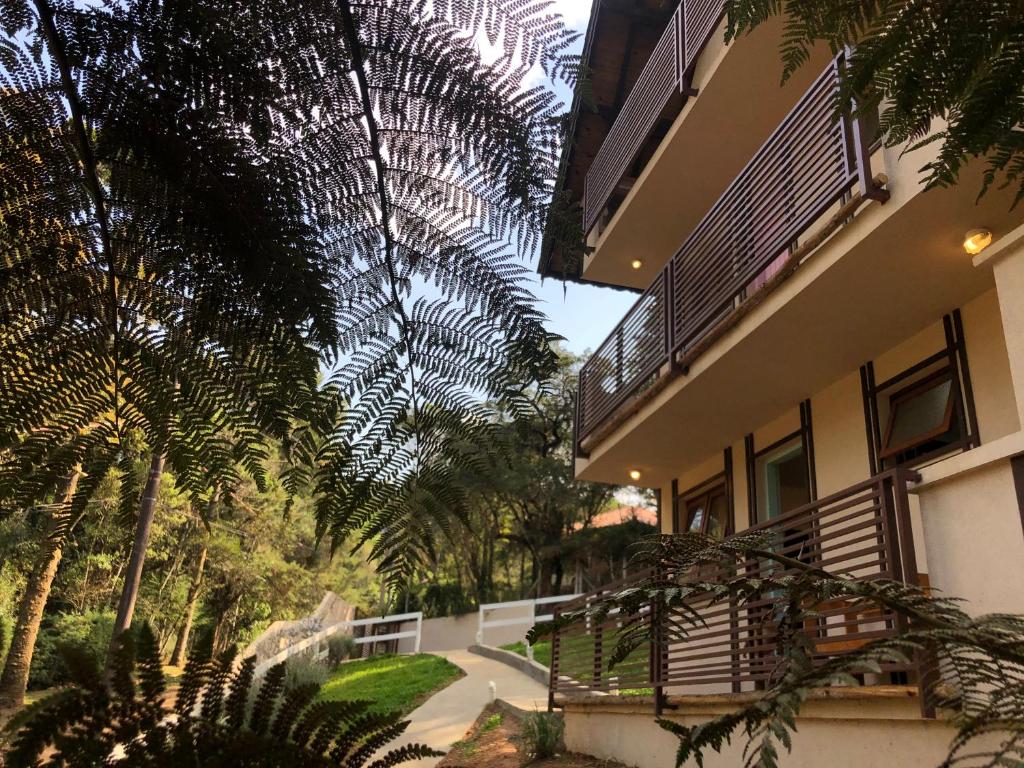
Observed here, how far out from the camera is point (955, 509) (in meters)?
4.04

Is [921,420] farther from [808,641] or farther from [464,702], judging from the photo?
[464,702]

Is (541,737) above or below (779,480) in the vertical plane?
below

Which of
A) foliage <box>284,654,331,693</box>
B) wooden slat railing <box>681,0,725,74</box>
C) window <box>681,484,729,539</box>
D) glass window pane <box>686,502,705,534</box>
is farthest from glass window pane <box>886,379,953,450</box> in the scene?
foliage <box>284,654,331,693</box>

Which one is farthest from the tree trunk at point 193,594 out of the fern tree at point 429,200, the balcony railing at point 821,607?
the fern tree at point 429,200

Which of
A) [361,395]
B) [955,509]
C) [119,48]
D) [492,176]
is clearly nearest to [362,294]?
[361,395]

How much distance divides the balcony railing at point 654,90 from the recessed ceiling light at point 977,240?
2.85 m

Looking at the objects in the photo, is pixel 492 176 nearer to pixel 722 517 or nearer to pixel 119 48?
pixel 119 48

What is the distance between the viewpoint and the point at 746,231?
240 inches

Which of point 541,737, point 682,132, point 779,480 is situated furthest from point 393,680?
point 682,132

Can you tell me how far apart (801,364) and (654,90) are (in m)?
3.72

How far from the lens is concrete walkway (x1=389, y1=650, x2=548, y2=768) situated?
30.6 feet

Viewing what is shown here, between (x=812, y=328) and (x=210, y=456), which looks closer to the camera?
(x=210, y=456)

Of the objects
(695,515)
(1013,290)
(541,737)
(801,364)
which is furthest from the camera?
(695,515)

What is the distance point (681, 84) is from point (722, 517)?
4621 mm
